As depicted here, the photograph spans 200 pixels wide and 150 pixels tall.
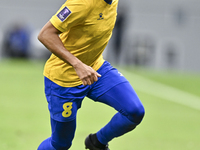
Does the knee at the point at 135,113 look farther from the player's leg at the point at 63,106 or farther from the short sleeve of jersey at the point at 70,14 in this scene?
the short sleeve of jersey at the point at 70,14

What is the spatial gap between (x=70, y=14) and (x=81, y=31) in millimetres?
350

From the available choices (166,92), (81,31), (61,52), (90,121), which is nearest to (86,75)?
(61,52)

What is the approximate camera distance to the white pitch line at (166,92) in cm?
1207

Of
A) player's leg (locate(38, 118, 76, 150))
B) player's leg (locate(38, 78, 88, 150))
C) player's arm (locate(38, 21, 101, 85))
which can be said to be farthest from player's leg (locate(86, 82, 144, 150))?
player's arm (locate(38, 21, 101, 85))

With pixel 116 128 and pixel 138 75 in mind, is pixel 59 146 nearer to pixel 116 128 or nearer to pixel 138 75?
pixel 116 128

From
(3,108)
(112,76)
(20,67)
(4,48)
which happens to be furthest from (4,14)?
(112,76)

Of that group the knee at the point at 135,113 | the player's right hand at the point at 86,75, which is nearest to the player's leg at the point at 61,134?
the knee at the point at 135,113

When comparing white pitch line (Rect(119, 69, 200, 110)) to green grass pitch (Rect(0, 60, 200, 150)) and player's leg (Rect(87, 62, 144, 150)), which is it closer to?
green grass pitch (Rect(0, 60, 200, 150))

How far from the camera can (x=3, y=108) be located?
920 cm

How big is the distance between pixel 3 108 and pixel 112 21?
17.3ft

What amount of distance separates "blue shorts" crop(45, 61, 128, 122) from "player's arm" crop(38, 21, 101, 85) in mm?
603

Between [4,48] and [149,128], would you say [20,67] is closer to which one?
[4,48]

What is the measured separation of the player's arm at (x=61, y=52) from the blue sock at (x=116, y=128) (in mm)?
814

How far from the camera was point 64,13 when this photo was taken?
13.5 feet
